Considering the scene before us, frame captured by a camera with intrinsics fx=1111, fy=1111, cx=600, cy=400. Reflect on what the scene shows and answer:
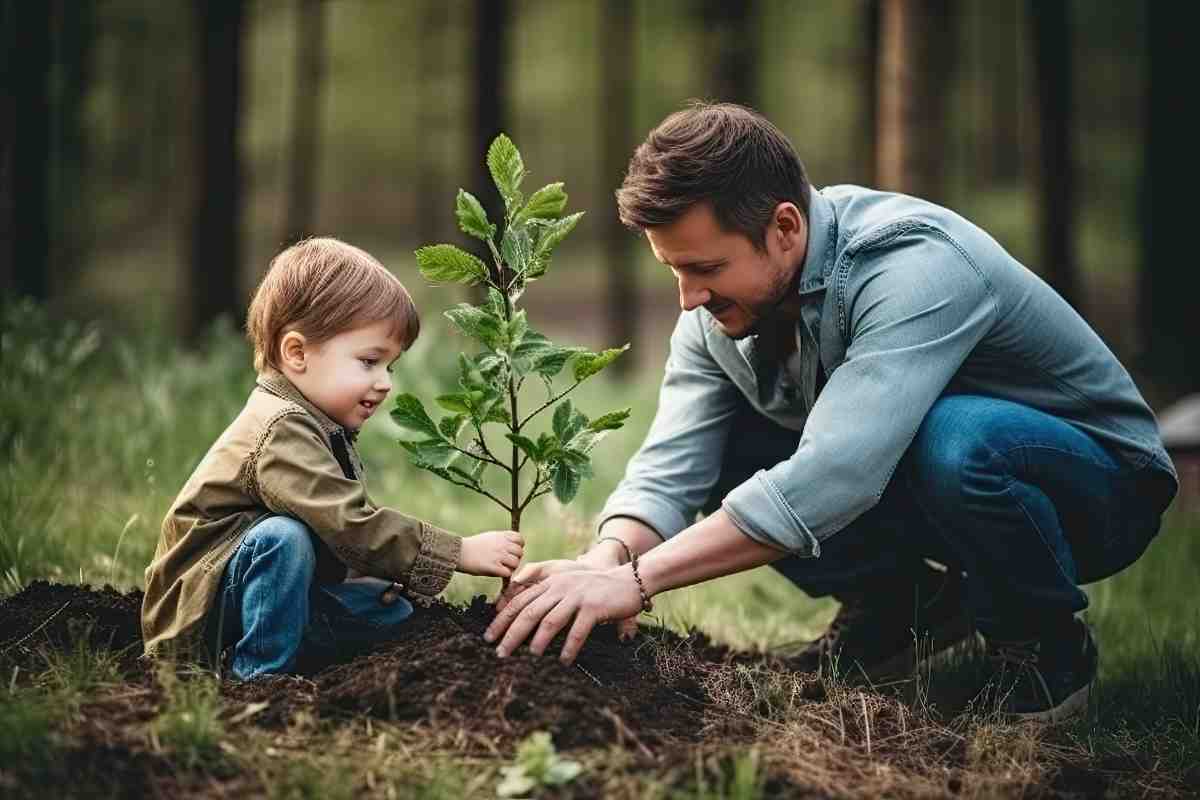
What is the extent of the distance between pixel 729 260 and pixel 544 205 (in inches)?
22.9

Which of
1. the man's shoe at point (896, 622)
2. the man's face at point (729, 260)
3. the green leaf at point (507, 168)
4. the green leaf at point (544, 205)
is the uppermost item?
the green leaf at point (507, 168)

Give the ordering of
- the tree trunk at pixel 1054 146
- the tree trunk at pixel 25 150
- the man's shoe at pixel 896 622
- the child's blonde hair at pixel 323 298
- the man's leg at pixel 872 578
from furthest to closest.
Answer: the tree trunk at pixel 1054 146 < the tree trunk at pixel 25 150 < the man's shoe at pixel 896 622 < the man's leg at pixel 872 578 < the child's blonde hair at pixel 323 298

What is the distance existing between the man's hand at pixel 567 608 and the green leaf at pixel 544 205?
833 mm

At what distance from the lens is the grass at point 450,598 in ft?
6.92

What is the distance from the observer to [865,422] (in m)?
2.64

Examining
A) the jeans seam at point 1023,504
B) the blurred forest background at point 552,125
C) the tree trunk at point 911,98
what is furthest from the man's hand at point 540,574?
the tree trunk at point 911,98

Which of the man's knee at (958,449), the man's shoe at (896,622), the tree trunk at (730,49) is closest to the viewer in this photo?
the man's knee at (958,449)

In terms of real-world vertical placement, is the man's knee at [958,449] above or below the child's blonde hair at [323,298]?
below

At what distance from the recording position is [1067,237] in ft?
28.7

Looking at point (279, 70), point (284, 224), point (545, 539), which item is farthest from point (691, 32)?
point (545, 539)

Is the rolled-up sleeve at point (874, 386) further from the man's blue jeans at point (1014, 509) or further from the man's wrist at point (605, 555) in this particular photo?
the man's wrist at point (605, 555)

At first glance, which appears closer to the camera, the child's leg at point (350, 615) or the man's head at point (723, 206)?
the child's leg at point (350, 615)

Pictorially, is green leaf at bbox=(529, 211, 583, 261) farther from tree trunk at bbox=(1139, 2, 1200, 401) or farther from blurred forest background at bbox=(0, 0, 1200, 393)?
tree trunk at bbox=(1139, 2, 1200, 401)

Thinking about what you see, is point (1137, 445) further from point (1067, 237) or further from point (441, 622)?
point (1067, 237)
